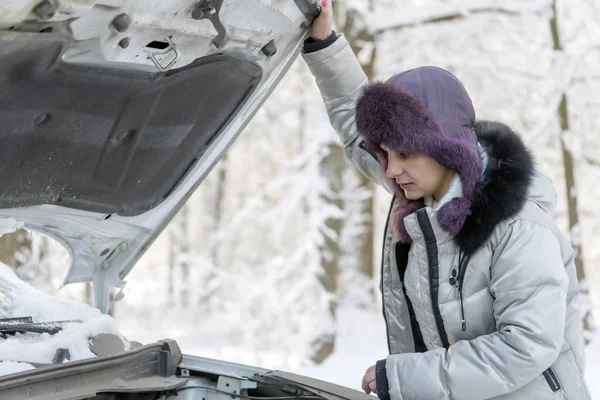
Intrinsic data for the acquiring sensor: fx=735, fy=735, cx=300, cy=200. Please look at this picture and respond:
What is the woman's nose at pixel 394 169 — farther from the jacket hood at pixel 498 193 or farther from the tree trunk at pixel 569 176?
the tree trunk at pixel 569 176

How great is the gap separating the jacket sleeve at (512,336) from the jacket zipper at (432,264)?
4.1 inches

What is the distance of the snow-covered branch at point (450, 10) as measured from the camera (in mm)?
8703

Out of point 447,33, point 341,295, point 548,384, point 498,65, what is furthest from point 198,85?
point 447,33

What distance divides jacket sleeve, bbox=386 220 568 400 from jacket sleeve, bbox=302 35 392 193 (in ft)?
2.41

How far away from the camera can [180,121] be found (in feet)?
9.01

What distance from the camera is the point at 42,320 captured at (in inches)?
109

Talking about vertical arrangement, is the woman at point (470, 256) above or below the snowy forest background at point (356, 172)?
above

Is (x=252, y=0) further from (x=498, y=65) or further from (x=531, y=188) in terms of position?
(x=498, y=65)

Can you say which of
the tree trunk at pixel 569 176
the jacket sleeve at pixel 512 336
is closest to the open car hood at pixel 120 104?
the jacket sleeve at pixel 512 336

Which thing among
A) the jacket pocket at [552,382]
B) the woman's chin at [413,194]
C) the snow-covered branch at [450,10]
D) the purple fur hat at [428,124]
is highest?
the purple fur hat at [428,124]

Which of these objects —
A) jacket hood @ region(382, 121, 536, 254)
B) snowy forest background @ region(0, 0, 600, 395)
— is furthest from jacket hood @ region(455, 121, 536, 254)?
snowy forest background @ region(0, 0, 600, 395)

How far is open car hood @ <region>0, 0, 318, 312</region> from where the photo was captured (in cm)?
202

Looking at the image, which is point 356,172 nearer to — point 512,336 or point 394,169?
point 394,169

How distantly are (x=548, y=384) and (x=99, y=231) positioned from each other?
178cm
